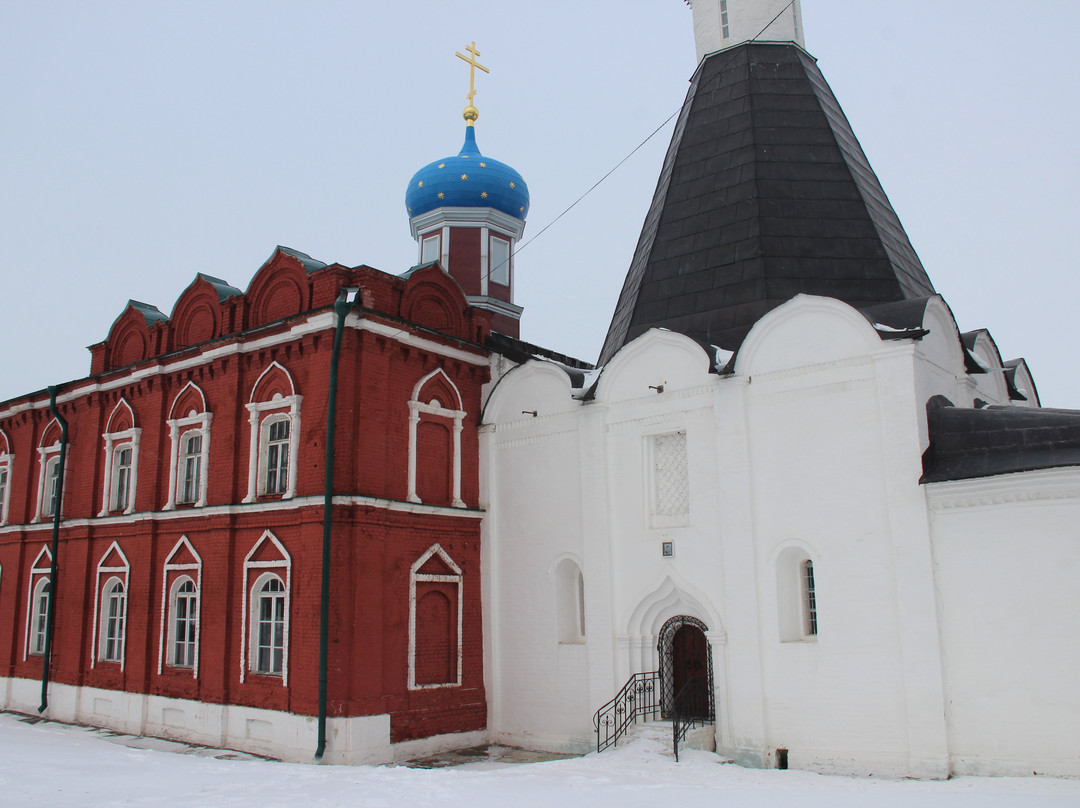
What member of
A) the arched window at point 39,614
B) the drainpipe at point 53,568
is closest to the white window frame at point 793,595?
the drainpipe at point 53,568

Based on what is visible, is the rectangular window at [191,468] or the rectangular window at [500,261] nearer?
the rectangular window at [191,468]

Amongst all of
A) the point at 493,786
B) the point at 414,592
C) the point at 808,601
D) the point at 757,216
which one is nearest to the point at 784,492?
the point at 808,601

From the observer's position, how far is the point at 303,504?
442 inches

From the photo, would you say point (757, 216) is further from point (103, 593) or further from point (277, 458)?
point (103, 593)

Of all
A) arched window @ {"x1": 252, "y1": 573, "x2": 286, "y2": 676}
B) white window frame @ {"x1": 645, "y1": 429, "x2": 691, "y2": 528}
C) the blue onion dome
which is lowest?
arched window @ {"x1": 252, "y1": 573, "x2": 286, "y2": 676}

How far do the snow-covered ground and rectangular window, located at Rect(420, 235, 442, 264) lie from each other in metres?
10.4

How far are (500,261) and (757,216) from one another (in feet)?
22.2

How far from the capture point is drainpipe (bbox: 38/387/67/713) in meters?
14.9

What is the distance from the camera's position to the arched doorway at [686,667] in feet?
35.0

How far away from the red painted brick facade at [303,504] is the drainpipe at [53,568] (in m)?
0.16

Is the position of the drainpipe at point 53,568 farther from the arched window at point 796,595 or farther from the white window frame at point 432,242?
the arched window at point 796,595

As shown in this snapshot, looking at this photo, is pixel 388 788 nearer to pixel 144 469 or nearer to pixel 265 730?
pixel 265 730

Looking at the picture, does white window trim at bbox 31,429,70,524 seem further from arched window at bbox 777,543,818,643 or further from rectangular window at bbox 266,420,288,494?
arched window at bbox 777,543,818,643

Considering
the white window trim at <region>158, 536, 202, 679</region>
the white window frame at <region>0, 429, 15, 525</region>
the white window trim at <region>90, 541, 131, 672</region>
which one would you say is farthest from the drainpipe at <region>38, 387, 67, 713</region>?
the white window trim at <region>158, 536, 202, 679</region>
